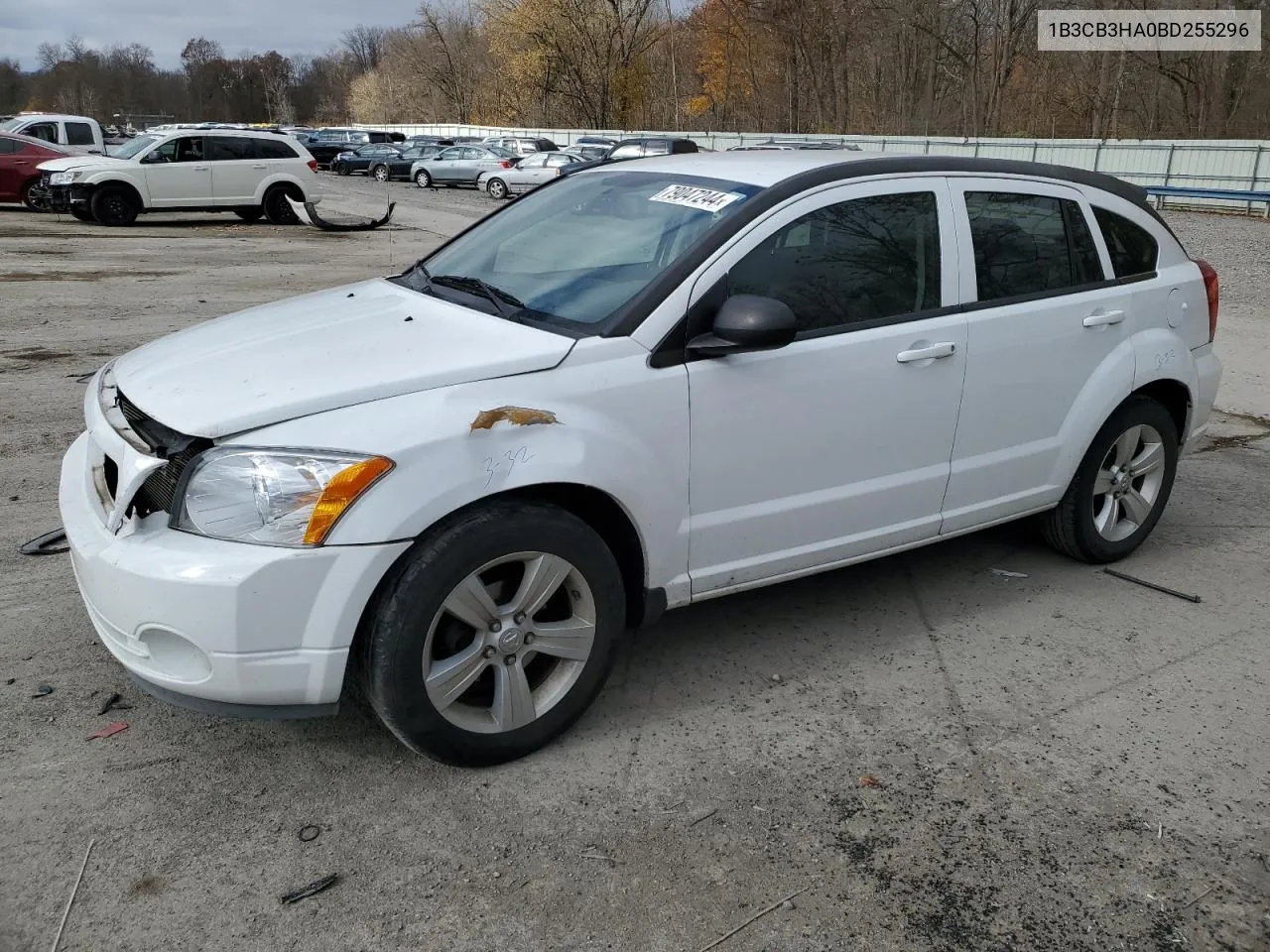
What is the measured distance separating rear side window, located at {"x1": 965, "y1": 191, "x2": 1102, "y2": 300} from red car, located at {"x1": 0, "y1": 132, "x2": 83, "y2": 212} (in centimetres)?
2245

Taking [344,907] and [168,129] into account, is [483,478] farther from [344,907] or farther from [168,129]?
[168,129]

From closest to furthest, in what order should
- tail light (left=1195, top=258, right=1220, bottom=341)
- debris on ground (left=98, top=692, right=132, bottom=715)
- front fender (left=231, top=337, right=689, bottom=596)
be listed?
front fender (left=231, top=337, right=689, bottom=596) < debris on ground (left=98, top=692, right=132, bottom=715) < tail light (left=1195, top=258, right=1220, bottom=341)

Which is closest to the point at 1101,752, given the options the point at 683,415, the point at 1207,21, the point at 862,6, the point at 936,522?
the point at 936,522

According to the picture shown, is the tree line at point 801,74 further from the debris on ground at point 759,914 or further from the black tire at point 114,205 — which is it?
the debris on ground at point 759,914

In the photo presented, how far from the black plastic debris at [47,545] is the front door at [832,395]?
291 centimetres

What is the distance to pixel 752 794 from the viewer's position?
123 inches

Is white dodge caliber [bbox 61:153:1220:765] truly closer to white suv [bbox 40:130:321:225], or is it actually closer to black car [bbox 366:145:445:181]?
white suv [bbox 40:130:321:225]

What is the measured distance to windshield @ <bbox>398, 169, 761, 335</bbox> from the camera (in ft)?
11.5

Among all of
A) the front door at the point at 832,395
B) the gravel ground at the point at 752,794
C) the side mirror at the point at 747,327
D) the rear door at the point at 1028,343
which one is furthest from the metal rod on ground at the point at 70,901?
the rear door at the point at 1028,343

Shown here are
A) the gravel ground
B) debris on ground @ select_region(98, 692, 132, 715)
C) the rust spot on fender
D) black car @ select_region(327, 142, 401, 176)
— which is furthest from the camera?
black car @ select_region(327, 142, 401, 176)

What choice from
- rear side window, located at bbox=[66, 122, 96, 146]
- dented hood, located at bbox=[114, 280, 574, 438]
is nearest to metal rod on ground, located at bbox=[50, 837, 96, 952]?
dented hood, located at bbox=[114, 280, 574, 438]

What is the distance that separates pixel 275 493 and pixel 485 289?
1.32 meters

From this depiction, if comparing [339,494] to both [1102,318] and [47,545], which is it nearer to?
[47,545]

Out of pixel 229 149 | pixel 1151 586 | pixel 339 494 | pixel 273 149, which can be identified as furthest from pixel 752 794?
pixel 273 149
